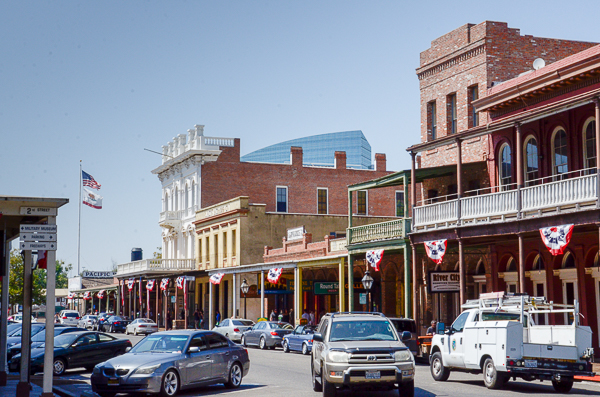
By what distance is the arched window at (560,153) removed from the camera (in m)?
28.8

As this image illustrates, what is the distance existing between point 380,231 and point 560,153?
30.7ft

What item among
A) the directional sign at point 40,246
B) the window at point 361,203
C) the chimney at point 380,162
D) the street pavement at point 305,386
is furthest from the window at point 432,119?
the chimney at point 380,162

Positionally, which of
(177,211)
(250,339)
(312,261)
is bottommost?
(250,339)

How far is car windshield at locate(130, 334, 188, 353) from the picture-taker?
18.2 metres

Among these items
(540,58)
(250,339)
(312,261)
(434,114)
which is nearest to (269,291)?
(312,261)

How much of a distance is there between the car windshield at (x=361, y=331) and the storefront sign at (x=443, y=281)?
51.6ft

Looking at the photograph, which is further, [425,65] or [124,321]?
[124,321]

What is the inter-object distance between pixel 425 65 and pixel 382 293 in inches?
497

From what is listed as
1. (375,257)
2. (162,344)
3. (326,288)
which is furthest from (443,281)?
(162,344)

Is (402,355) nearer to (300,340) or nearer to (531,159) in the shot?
(531,159)

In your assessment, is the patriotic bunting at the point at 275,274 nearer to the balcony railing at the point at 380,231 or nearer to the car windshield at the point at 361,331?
the balcony railing at the point at 380,231

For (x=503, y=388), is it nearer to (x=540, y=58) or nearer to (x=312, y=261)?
(x=540, y=58)

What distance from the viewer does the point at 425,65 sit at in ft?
128

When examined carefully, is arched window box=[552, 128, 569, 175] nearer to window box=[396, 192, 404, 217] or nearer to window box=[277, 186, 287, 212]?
window box=[396, 192, 404, 217]
